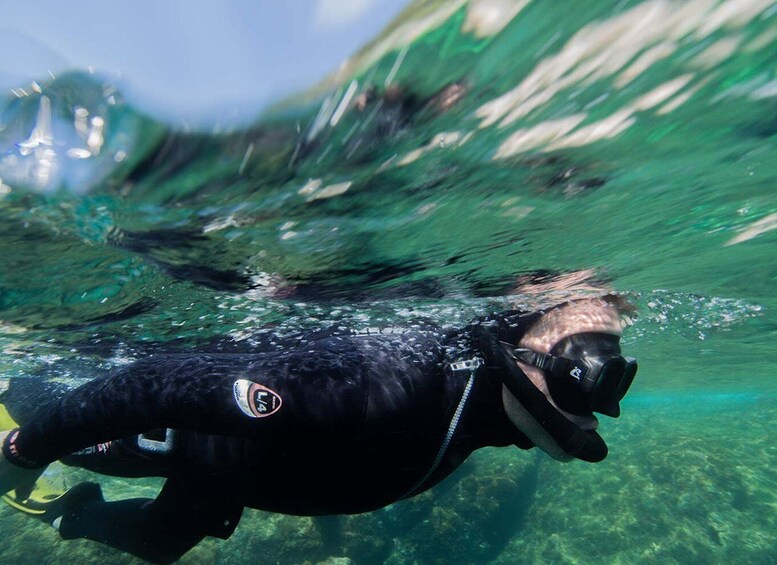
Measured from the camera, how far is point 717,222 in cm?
622

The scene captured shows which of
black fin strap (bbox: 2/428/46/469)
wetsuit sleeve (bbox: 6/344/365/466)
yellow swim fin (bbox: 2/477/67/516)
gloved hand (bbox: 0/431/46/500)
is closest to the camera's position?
wetsuit sleeve (bbox: 6/344/365/466)

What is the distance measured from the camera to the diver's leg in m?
4.31

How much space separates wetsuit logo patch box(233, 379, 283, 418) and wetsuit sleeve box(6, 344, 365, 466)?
0.03 metres

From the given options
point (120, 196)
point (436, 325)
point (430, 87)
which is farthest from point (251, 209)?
point (436, 325)

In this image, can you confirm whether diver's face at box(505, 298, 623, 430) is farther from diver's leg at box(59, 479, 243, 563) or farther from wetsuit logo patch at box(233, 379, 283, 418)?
diver's leg at box(59, 479, 243, 563)

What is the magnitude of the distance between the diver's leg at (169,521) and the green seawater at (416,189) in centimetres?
300

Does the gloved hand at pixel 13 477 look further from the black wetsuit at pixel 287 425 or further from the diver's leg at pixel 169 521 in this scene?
the diver's leg at pixel 169 521

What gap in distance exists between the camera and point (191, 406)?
112 inches

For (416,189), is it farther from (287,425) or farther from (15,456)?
(15,456)

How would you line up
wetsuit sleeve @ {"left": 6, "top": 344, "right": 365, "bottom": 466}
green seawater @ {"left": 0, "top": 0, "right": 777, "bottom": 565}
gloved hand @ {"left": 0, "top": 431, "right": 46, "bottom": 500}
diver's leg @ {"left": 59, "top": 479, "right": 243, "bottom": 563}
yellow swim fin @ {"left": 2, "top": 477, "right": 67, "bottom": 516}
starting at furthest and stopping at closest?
yellow swim fin @ {"left": 2, "top": 477, "right": 67, "bottom": 516} → diver's leg @ {"left": 59, "top": 479, "right": 243, "bottom": 563} → gloved hand @ {"left": 0, "top": 431, "right": 46, "bottom": 500} → green seawater @ {"left": 0, "top": 0, "right": 777, "bottom": 565} → wetsuit sleeve @ {"left": 6, "top": 344, "right": 365, "bottom": 466}

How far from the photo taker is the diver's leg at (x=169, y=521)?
4.31 meters

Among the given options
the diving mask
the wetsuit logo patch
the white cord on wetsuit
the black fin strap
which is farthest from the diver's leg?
the diving mask

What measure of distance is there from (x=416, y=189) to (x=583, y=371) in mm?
2493

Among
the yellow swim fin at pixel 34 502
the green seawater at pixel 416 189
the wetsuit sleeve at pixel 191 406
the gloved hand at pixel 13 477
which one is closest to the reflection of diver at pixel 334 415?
the wetsuit sleeve at pixel 191 406
